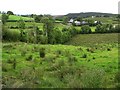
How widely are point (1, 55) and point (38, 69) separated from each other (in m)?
7.74

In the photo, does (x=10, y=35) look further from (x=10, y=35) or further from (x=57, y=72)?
(x=57, y=72)

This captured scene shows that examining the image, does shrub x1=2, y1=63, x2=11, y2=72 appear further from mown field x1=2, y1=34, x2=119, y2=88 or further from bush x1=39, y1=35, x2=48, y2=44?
bush x1=39, y1=35, x2=48, y2=44

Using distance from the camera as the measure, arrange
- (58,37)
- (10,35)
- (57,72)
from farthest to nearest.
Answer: (58,37)
(10,35)
(57,72)

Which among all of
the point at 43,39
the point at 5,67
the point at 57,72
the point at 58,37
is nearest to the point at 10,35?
the point at 43,39

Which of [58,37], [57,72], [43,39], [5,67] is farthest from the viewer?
[58,37]

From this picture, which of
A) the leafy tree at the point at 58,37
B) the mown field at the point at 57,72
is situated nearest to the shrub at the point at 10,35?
the leafy tree at the point at 58,37

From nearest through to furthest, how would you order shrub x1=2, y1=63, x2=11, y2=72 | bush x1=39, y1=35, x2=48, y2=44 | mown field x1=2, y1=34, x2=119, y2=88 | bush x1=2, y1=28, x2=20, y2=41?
mown field x1=2, y1=34, x2=119, y2=88 → shrub x1=2, y1=63, x2=11, y2=72 → bush x1=2, y1=28, x2=20, y2=41 → bush x1=39, y1=35, x2=48, y2=44

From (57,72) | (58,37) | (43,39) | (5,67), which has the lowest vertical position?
(58,37)

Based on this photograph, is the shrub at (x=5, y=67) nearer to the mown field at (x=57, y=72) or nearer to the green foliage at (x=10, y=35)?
the mown field at (x=57, y=72)

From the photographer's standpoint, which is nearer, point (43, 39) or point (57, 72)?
point (57, 72)

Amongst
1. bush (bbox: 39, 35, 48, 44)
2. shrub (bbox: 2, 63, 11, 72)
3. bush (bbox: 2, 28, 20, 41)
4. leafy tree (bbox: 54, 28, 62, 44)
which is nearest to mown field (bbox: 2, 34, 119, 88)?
shrub (bbox: 2, 63, 11, 72)

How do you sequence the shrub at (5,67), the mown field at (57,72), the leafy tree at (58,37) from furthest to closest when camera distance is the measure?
the leafy tree at (58,37)
the shrub at (5,67)
the mown field at (57,72)

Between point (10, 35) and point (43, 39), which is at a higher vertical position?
point (10, 35)

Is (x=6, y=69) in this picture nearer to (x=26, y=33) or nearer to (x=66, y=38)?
(x=26, y=33)
